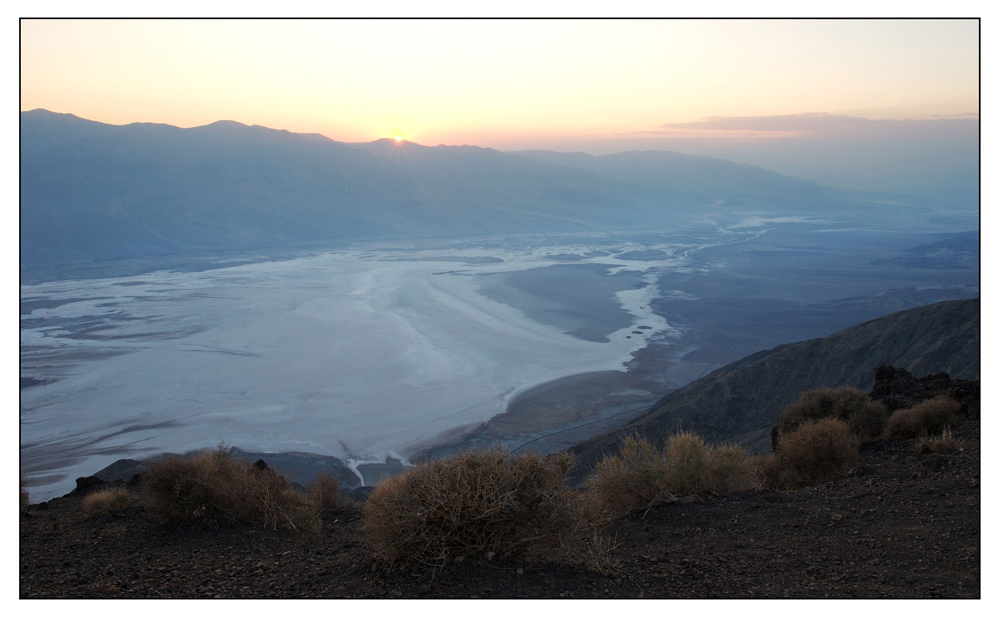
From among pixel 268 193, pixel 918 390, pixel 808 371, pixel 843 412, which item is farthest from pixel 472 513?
pixel 268 193

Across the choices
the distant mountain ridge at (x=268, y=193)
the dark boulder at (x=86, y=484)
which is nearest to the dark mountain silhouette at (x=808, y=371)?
the dark boulder at (x=86, y=484)

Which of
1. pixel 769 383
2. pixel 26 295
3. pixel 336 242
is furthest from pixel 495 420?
pixel 336 242

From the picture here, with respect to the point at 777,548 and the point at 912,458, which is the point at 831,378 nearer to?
the point at 912,458

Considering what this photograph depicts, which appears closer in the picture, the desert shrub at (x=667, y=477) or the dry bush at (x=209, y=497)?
the dry bush at (x=209, y=497)

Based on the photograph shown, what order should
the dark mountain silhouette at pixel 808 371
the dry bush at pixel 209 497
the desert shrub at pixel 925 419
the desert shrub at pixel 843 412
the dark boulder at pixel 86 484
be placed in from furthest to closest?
the dark mountain silhouette at pixel 808 371 < the desert shrub at pixel 843 412 < the desert shrub at pixel 925 419 < the dark boulder at pixel 86 484 < the dry bush at pixel 209 497

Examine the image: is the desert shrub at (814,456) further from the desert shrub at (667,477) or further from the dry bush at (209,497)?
the dry bush at (209,497)

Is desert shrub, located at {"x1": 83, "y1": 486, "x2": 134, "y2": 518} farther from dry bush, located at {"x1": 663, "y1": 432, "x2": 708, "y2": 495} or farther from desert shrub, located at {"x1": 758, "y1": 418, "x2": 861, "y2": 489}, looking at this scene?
desert shrub, located at {"x1": 758, "y1": 418, "x2": 861, "y2": 489}

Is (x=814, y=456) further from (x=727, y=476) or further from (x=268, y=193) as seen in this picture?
(x=268, y=193)

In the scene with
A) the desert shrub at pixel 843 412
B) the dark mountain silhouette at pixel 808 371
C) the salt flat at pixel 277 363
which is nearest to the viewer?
the desert shrub at pixel 843 412
